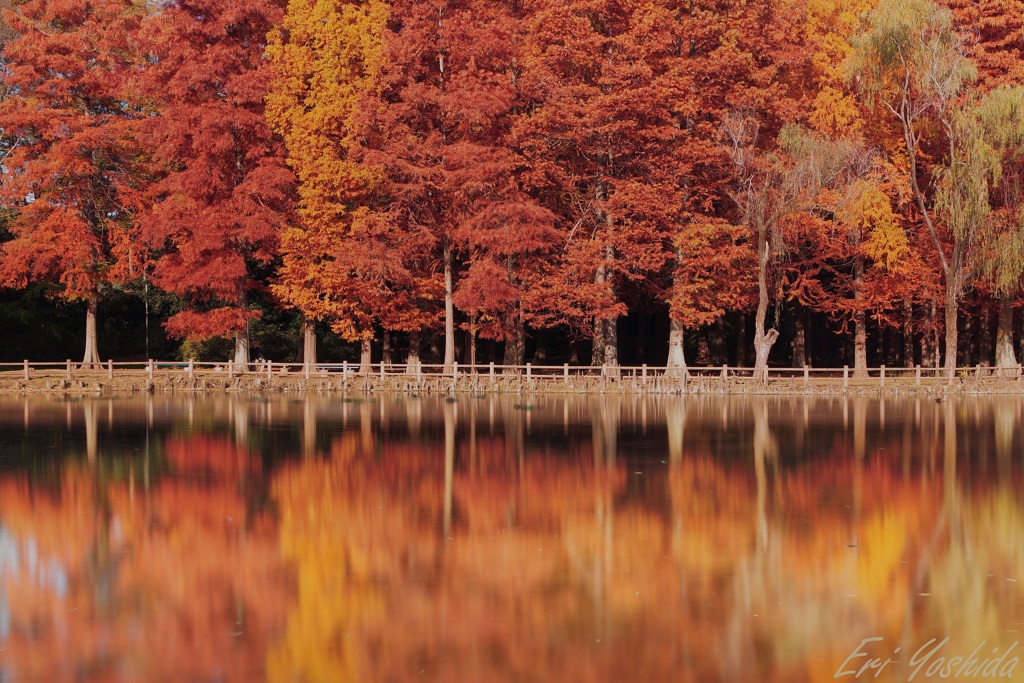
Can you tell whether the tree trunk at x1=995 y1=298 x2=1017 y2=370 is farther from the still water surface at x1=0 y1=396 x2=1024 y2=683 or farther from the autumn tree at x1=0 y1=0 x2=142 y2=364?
the autumn tree at x1=0 y1=0 x2=142 y2=364

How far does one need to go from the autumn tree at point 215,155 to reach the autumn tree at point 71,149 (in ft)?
8.12

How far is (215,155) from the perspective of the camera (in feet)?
Result: 165

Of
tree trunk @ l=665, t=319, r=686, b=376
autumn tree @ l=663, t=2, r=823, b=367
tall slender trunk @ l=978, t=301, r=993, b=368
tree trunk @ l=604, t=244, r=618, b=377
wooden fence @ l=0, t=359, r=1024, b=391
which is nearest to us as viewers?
wooden fence @ l=0, t=359, r=1024, b=391

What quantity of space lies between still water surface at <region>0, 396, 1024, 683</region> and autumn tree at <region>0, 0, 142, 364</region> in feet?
80.8

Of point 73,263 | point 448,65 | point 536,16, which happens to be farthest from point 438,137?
point 73,263

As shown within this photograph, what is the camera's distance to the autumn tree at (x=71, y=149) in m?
51.5

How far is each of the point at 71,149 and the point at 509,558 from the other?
41342 millimetres

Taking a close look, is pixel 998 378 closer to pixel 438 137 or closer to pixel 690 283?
pixel 690 283

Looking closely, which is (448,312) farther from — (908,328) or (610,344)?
(908,328)

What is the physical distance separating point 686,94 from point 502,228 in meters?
9.21

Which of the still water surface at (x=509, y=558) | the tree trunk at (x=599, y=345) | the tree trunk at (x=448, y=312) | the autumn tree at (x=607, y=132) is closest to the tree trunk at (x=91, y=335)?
the tree trunk at (x=448, y=312)

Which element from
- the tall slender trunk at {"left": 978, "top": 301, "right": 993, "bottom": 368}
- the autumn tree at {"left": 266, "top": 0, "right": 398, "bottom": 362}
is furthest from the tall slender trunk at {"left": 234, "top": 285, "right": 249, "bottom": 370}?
the tall slender trunk at {"left": 978, "top": 301, "right": 993, "bottom": 368}

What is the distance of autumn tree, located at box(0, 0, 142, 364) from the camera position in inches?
2028

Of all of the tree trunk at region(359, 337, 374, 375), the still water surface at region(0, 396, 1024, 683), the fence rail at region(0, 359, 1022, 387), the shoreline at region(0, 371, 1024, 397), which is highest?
the tree trunk at region(359, 337, 374, 375)
